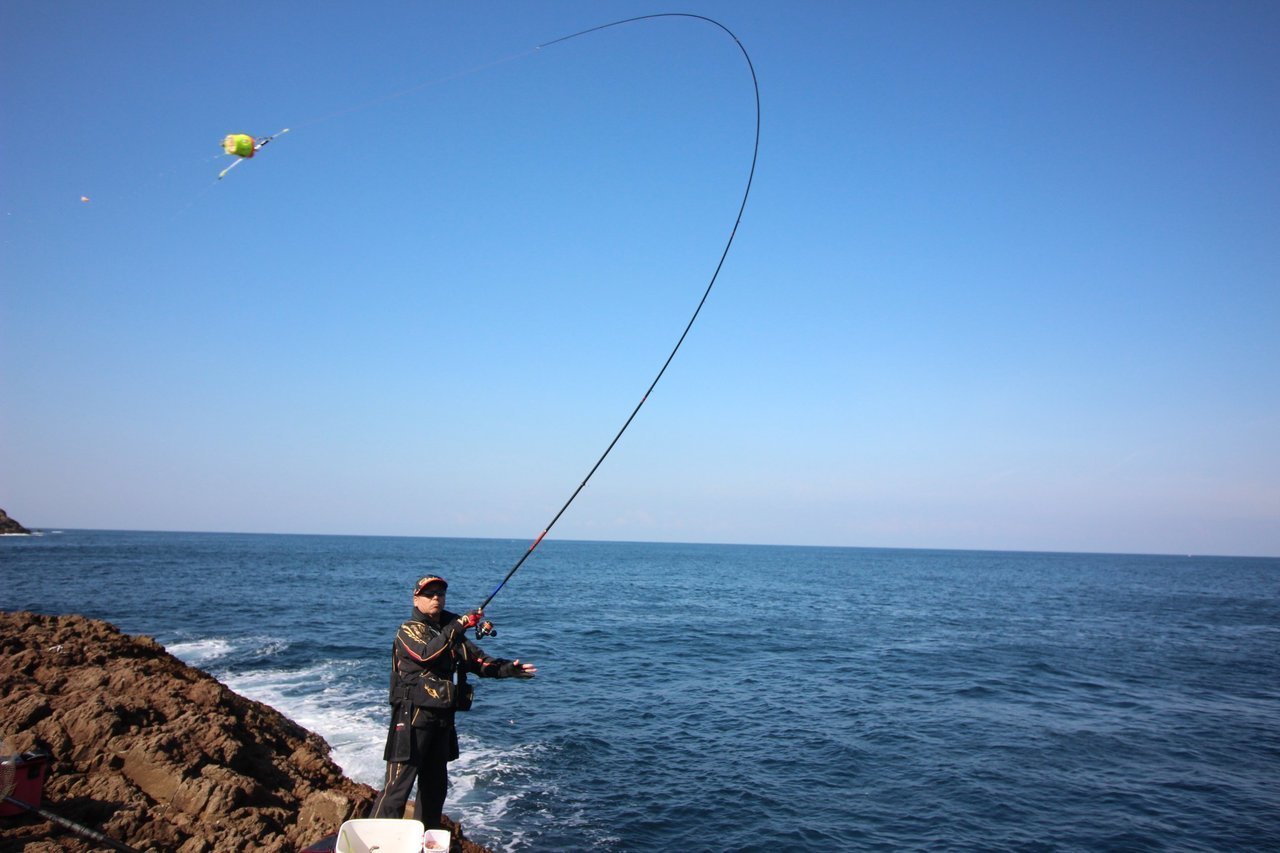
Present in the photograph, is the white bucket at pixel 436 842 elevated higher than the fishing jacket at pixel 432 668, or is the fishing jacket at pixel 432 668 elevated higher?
the fishing jacket at pixel 432 668

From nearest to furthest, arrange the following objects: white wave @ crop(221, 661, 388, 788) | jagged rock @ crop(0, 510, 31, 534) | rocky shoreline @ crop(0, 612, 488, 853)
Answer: rocky shoreline @ crop(0, 612, 488, 853) → white wave @ crop(221, 661, 388, 788) → jagged rock @ crop(0, 510, 31, 534)

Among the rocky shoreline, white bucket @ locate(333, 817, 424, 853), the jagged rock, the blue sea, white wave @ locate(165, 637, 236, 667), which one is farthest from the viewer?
the jagged rock

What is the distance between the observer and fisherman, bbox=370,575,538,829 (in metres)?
5.89

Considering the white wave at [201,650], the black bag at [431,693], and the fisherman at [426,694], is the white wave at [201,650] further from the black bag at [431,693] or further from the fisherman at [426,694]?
the black bag at [431,693]

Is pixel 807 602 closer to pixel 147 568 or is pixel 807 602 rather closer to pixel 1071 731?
pixel 1071 731

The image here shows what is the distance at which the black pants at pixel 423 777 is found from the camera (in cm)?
581

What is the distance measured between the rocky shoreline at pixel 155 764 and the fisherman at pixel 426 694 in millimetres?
1704

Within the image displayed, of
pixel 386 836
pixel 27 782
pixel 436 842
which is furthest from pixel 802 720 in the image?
pixel 27 782

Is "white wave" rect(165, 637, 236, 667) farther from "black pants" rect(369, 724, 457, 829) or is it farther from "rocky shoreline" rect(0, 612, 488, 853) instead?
"black pants" rect(369, 724, 457, 829)

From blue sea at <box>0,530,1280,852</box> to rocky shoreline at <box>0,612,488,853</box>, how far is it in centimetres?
329

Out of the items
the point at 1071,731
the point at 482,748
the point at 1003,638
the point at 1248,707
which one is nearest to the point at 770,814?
the point at 482,748

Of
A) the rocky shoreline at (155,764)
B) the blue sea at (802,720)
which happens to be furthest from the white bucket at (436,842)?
the blue sea at (802,720)

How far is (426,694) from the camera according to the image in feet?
19.4

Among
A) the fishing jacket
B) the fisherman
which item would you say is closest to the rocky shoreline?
the fisherman
